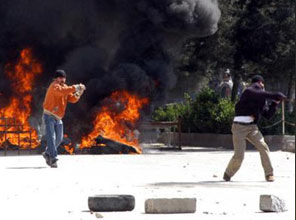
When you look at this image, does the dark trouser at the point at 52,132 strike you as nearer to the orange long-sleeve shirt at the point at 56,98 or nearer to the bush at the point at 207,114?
the orange long-sleeve shirt at the point at 56,98

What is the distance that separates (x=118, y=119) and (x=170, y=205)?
1547 cm

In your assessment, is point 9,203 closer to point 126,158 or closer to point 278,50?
point 126,158

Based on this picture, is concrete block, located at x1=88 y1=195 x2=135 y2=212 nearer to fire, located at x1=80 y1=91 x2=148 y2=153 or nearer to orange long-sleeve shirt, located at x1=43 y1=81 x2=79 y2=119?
orange long-sleeve shirt, located at x1=43 y1=81 x2=79 y2=119

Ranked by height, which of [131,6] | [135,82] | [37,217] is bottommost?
[37,217]

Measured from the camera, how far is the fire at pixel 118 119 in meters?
24.7

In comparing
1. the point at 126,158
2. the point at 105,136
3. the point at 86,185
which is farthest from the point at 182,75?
the point at 86,185

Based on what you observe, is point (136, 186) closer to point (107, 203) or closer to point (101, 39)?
point (107, 203)

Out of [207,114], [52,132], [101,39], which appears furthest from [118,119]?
[52,132]

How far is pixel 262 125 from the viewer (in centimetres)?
2653

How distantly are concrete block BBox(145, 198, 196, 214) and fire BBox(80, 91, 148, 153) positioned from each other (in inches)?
586

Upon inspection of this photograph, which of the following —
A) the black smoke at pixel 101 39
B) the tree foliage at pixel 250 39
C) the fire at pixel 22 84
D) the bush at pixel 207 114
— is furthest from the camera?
the tree foliage at pixel 250 39

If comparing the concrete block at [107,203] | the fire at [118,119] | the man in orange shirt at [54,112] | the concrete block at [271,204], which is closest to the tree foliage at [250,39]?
the fire at [118,119]

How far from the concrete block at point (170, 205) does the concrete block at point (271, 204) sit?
738 millimetres

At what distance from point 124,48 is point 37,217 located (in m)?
17.9
